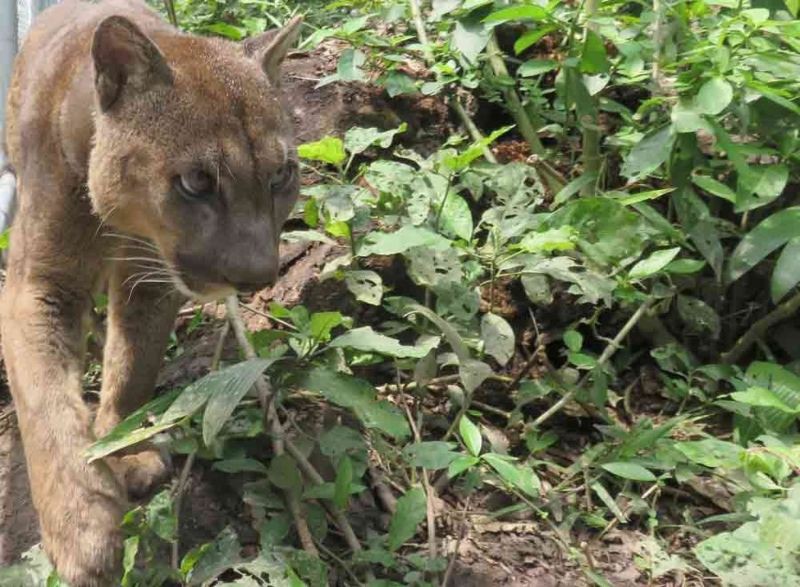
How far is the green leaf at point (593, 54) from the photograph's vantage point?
371 centimetres

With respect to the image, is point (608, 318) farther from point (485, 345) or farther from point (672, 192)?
point (485, 345)

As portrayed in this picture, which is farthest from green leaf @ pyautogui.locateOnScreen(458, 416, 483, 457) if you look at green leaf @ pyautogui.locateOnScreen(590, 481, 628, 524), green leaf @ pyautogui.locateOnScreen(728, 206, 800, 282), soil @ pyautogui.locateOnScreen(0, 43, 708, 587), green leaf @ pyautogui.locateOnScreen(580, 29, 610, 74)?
green leaf @ pyautogui.locateOnScreen(580, 29, 610, 74)

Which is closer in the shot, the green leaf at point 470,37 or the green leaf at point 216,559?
the green leaf at point 216,559

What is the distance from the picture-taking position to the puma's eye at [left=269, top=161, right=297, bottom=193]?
3061mm

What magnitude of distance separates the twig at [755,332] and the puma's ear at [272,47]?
2.07m

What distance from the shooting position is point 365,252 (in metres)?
3.38

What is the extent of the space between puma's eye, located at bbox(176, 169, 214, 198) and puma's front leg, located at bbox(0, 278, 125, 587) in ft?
2.10

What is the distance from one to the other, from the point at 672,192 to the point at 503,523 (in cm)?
149

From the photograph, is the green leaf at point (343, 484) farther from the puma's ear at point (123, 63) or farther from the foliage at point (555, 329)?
the puma's ear at point (123, 63)

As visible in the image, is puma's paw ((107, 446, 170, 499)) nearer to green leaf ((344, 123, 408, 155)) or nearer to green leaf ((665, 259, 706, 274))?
green leaf ((344, 123, 408, 155))

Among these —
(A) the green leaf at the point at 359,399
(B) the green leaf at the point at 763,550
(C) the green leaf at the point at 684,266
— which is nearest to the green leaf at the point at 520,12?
(C) the green leaf at the point at 684,266

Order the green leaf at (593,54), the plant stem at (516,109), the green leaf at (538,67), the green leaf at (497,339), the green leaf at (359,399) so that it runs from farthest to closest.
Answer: the plant stem at (516,109) → the green leaf at (538,67) → the green leaf at (593,54) → the green leaf at (497,339) → the green leaf at (359,399)

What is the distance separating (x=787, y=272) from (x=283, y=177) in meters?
1.70

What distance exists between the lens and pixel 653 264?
3.28 meters
